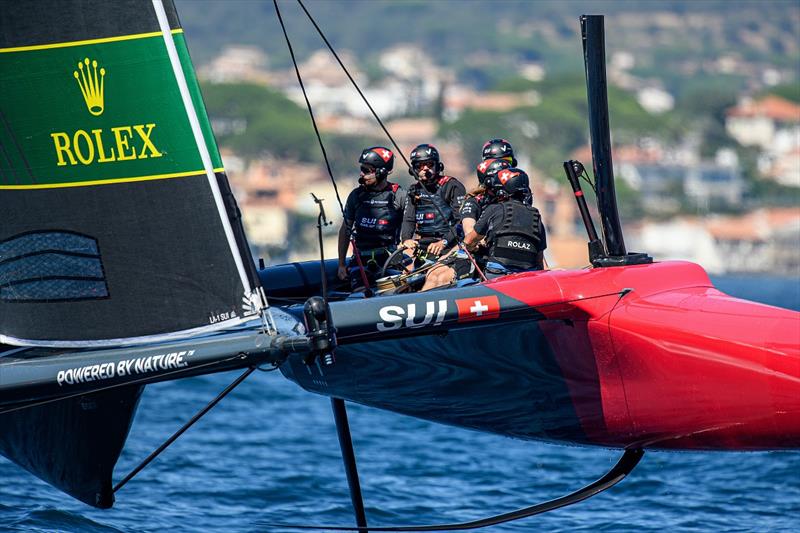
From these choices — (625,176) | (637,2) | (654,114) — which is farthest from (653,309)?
(637,2)

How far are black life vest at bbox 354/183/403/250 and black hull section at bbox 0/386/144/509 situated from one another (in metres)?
1.31

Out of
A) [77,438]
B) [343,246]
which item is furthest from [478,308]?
[77,438]

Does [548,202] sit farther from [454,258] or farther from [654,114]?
[454,258]

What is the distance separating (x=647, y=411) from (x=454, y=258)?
4.40ft

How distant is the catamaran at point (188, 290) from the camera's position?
557cm

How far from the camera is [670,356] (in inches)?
225

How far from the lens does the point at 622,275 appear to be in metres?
5.91

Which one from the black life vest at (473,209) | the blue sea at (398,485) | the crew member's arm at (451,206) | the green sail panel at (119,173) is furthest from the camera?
the blue sea at (398,485)

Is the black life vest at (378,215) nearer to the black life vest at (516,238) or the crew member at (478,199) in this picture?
the crew member at (478,199)

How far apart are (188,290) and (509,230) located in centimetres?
151

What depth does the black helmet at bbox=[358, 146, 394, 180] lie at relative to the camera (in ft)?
23.4

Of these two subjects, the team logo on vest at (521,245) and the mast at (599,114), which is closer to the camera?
the mast at (599,114)

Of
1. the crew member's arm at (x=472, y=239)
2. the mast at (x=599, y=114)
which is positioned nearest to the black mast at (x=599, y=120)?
the mast at (x=599, y=114)

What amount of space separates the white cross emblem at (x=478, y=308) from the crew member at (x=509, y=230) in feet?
2.94
